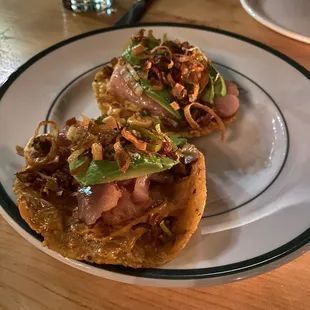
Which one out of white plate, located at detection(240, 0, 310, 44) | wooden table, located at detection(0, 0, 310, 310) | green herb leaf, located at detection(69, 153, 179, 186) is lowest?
wooden table, located at detection(0, 0, 310, 310)

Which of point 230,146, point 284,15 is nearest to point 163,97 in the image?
point 230,146

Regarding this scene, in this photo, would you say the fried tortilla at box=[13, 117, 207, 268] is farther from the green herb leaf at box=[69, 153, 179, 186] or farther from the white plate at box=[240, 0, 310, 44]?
the white plate at box=[240, 0, 310, 44]

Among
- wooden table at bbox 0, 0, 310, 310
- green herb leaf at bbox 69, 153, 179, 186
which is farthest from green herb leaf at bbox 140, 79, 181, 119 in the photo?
wooden table at bbox 0, 0, 310, 310

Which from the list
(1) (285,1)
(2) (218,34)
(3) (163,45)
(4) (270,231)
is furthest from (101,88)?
(1) (285,1)

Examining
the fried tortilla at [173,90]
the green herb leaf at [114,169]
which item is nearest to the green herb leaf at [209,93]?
the fried tortilla at [173,90]

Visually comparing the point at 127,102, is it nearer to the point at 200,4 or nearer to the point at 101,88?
the point at 101,88
